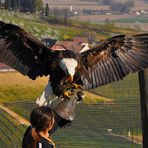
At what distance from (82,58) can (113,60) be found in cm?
21

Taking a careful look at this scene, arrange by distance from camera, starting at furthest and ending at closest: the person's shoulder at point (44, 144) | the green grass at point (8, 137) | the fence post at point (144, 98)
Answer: the green grass at point (8, 137) < the fence post at point (144, 98) < the person's shoulder at point (44, 144)

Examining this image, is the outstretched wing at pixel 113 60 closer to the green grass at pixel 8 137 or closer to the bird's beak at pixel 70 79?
the bird's beak at pixel 70 79

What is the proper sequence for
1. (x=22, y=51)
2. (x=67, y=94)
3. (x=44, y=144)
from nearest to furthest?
(x=44, y=144) < (x=67, y=94) < (x=22, y=51)

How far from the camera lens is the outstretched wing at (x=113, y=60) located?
8.91 feet

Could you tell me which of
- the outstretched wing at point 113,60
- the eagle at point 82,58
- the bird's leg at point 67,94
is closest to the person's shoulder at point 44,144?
the bird's leg at point 67,94

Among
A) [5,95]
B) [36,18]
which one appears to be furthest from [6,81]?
[36,18]

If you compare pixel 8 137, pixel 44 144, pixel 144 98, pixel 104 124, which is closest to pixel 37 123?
pixel 44 144

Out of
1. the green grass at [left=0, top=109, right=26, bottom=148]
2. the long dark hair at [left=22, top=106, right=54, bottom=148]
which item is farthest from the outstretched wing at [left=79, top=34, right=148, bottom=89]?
the green grass at [left=0, top=109, right=26, bottom=148]

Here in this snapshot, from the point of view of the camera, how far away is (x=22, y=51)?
2.84 m

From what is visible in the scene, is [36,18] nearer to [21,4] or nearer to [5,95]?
[21,4]

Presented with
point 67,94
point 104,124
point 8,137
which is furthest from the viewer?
point 104,124

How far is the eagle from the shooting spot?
263 cm

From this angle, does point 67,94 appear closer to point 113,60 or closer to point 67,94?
point 67,94

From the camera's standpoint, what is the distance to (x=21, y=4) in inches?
1949
